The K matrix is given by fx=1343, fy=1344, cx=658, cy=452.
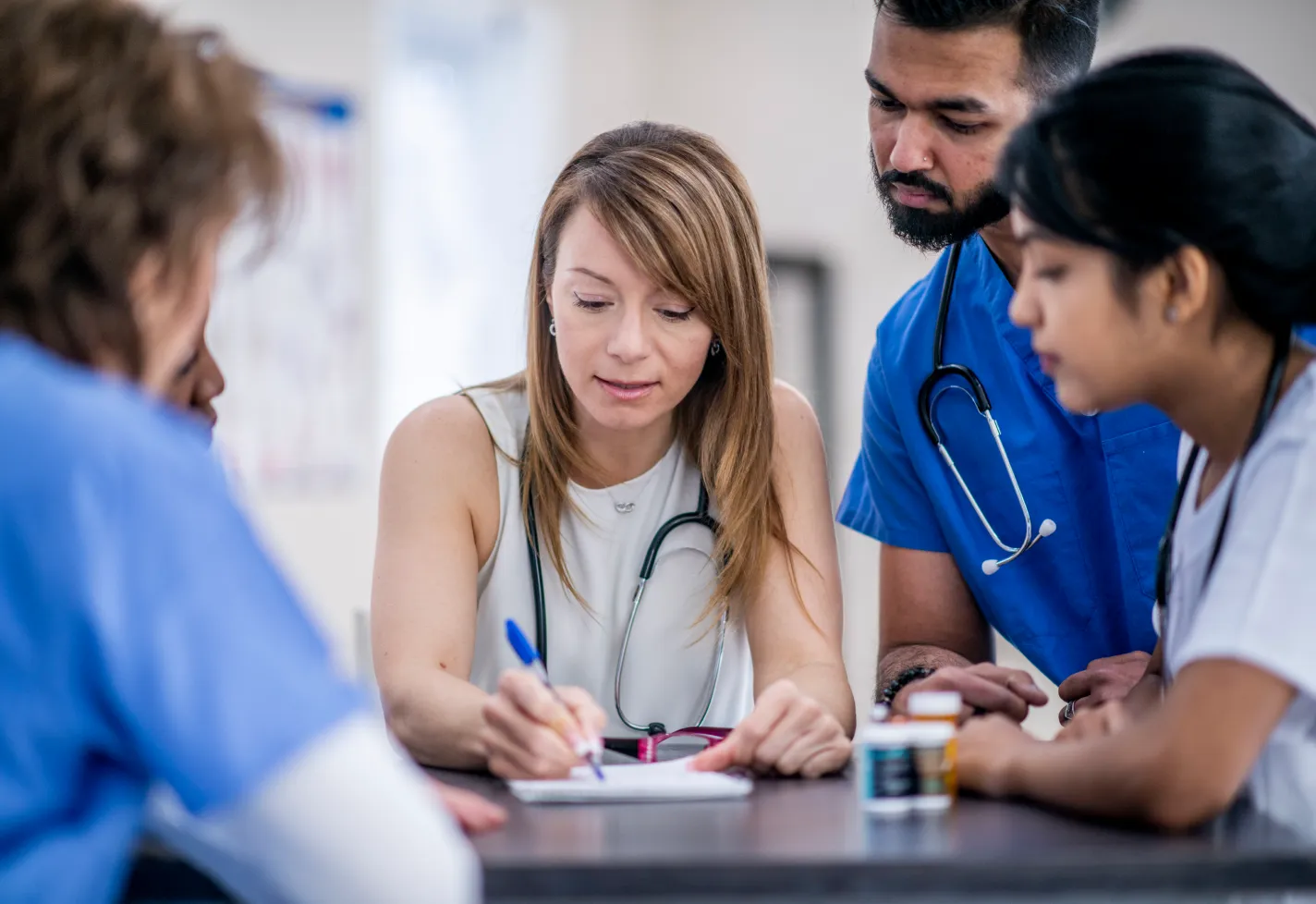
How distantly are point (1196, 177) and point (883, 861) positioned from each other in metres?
0.61

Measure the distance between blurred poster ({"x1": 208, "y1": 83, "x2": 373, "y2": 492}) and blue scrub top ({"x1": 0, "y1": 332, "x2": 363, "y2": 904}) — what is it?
2.80 meters

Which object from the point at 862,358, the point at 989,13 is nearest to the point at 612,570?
the point at 989,13

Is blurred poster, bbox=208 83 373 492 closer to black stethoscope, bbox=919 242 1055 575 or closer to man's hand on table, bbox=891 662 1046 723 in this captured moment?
black stethoscope, bbox=919 242 1055 575

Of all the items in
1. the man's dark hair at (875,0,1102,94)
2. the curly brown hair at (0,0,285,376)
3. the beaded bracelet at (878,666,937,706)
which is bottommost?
the beaded bracelet at (878,666,937,706)

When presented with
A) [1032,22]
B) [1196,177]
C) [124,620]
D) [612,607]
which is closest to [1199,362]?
[1196,177]

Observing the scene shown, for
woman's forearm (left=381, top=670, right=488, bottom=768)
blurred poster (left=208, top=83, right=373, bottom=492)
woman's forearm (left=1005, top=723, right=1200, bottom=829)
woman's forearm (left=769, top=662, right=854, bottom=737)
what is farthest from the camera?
blurred poster (left=208, top=83, right=373, bottom=492)

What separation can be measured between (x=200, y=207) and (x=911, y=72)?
108cm

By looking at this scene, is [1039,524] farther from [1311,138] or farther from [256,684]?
[256,684]

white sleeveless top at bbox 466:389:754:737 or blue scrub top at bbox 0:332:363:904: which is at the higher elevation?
blue scrub top at bbox 0:332:363:904

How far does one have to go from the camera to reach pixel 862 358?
171 inches

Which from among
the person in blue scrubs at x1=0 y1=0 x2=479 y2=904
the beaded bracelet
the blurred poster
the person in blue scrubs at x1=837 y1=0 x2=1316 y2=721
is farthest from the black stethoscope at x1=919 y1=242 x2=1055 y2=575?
the blurred poster

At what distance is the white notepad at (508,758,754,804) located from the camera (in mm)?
1134

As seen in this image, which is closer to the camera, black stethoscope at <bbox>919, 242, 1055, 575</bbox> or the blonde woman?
the blonde woman

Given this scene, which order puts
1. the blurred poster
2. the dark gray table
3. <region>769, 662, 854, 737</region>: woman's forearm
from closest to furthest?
the dark gray table, <region>769, 662, 854, 737</region>: woman's forearm, the blurred poster
